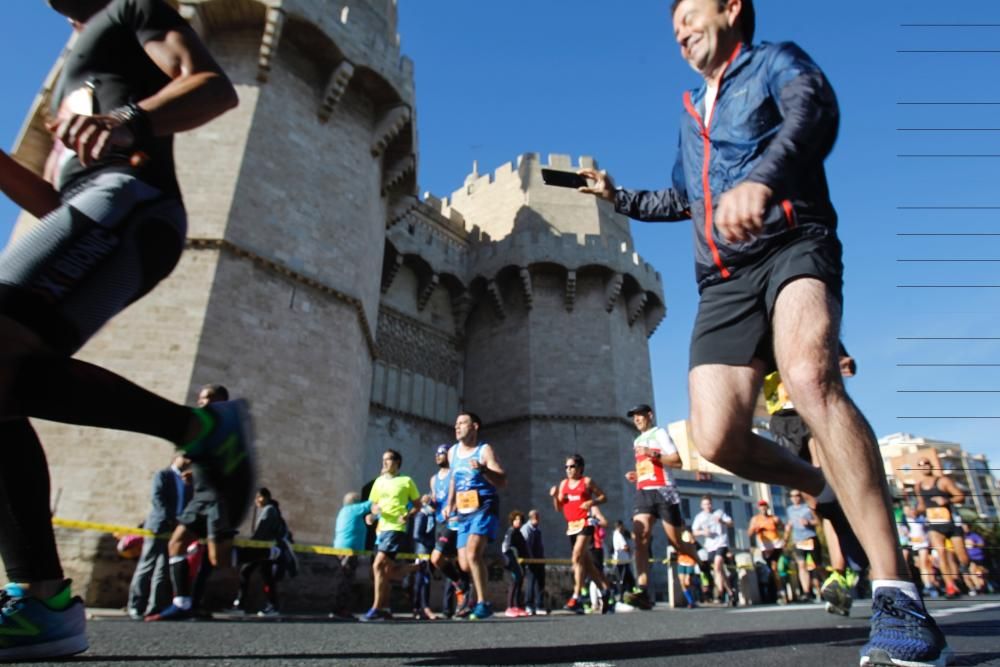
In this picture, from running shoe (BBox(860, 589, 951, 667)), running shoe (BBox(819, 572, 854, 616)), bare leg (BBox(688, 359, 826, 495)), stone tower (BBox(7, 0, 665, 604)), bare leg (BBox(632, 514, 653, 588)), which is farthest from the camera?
stone tower (BBox(7, 0, 665, 604))

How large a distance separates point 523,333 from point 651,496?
48.0ft

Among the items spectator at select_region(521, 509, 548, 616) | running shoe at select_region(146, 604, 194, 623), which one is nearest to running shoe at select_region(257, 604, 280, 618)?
running shoe at select_region(146, 604, 194, 623)

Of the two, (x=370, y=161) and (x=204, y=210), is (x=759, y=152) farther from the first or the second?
(x=370, y=161)

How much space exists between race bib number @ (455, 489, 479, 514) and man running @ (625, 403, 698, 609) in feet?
5.33

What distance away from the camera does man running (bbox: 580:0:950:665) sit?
5.23ft

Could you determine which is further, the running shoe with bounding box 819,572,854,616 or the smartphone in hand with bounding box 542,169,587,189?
the running shoe with bounding box 819,572,854,616

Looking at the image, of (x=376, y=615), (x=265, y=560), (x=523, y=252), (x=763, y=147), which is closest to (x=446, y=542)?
(x=376, y=615)

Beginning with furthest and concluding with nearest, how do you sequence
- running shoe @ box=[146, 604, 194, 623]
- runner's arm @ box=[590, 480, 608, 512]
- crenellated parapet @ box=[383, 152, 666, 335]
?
crenellated parapet @ box=[383, 152, 666, 335] < runner's arm @ box=[590, 480, 608, 512] < running shoe @ box=[146, 604, 194, 623]

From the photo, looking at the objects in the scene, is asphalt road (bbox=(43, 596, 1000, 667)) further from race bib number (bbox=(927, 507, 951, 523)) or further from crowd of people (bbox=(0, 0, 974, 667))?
race bib number (bbox=(927, 507, 951, 523))

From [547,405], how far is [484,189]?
29.1 ft

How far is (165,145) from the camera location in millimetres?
1997

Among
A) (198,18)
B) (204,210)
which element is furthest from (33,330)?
(198,18)

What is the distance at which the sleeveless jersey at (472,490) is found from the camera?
5.10m

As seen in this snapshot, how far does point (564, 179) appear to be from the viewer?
281cm
